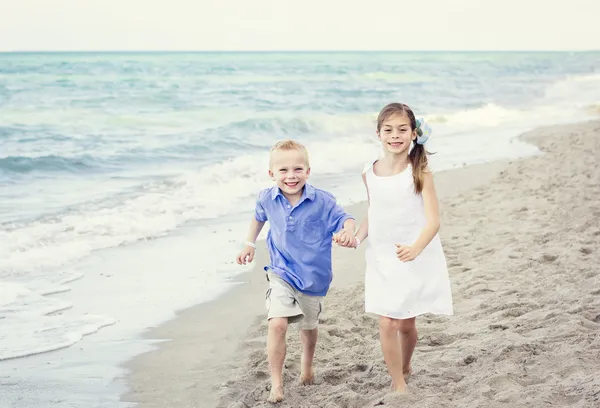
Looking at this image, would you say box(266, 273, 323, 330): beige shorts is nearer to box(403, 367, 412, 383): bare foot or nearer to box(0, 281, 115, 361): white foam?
box(403, 367, 412, 383): bare foot

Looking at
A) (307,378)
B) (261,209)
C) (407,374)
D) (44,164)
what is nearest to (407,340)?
(407,374)

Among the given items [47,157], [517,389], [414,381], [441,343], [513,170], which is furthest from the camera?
[47,157]

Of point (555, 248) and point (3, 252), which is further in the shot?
point (3, 252)

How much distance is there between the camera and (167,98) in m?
25.2

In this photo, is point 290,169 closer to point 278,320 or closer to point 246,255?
point 246,255

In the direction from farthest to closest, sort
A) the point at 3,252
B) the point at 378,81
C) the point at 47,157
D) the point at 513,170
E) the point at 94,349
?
the point at 378,81
the point at 47,157
the point at 513,170
the point at 3,252
the point at 94,349

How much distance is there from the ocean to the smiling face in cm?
40

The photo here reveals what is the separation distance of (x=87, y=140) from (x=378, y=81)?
24.5 meters

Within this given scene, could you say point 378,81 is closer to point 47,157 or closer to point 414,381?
point 47,157

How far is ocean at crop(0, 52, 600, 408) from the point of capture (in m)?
4.72

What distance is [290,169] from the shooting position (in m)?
3.48

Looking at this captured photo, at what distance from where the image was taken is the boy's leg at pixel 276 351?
136 inches
